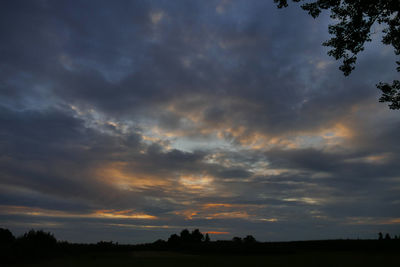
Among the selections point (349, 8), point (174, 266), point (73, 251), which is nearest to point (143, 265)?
point (174, 266)

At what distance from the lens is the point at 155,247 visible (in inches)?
1086

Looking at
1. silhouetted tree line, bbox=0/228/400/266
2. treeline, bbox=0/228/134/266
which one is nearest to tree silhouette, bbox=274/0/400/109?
silhouetted tree line, bbox=0/228/400/266

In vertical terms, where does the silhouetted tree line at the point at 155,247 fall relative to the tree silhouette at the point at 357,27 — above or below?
below

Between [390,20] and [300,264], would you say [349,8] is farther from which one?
[300,264]

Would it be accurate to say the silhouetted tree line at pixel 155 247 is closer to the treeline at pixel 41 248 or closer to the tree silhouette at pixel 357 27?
the treeline at pixel 41 248

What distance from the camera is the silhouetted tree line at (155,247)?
20.8m

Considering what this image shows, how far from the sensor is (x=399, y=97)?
1780cm

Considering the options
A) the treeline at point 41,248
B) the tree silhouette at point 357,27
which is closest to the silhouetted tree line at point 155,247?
the treeline at point 41,248

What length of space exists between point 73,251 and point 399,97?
27.9 meters

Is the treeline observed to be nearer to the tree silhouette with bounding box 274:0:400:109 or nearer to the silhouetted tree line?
the silhouetted tree line

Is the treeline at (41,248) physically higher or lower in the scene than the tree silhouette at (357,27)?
lower

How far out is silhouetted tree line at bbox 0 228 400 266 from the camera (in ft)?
68.3

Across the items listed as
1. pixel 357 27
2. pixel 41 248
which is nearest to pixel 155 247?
pixel 41 248

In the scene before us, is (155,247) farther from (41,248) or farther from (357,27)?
(357,27)
